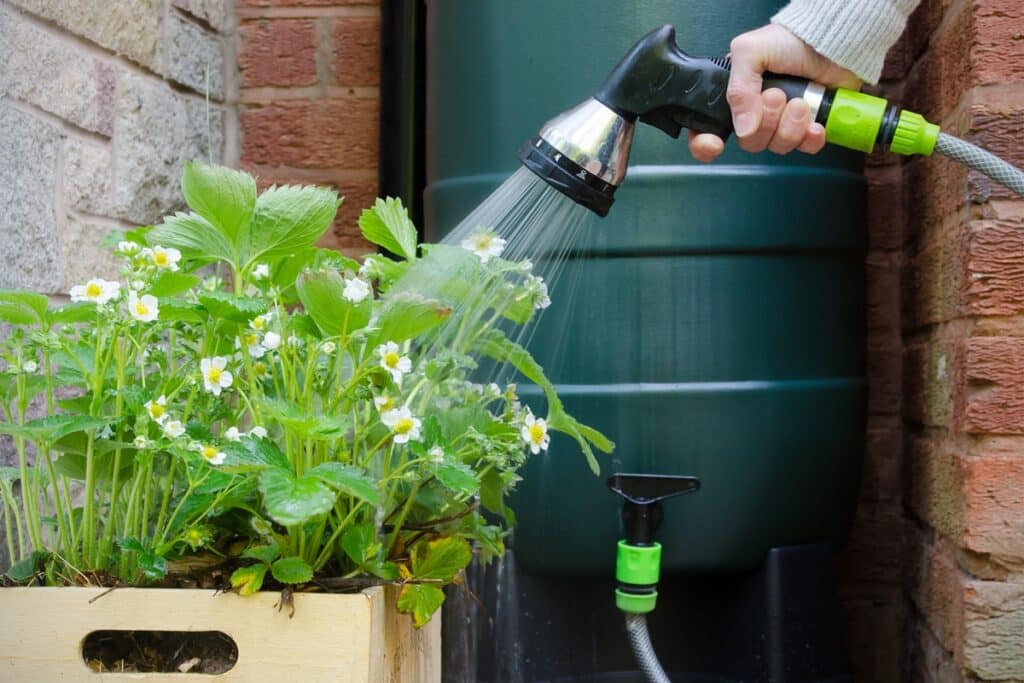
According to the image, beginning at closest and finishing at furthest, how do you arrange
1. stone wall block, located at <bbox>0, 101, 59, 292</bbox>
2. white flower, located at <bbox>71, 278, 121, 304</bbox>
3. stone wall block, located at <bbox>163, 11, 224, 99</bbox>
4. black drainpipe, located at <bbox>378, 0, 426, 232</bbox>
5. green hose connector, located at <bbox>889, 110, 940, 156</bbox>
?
white flower, located at <bbox>71, 278, 121, 304</bbox>, green hose connector, located at <bbox>889, 110, 940, 156</bbox>, stone wall block, located at <bbox>0, 101, 59, 292</bbox>, stone wall block, located at <bbox>163, 11, 224, 99</bbox>, black drainpipe, located at <bbox>378, 0, 426, 232</bbox>

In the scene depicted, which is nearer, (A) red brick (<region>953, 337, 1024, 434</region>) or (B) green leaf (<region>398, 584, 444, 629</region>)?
(B) green leaf (<region>398, 584, 444, 629</region>)

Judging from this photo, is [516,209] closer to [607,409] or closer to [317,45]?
[607,409]

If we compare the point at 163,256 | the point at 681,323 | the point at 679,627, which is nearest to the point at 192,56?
the point at 681,323

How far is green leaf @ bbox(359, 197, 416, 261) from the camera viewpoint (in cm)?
83

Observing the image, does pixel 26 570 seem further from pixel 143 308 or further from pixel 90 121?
pixel 90 121

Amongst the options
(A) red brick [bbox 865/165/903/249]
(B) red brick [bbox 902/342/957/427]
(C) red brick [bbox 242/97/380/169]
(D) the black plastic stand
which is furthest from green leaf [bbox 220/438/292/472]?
(A) red brick [bbox 865/165/903/249]

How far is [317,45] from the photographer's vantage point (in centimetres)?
172

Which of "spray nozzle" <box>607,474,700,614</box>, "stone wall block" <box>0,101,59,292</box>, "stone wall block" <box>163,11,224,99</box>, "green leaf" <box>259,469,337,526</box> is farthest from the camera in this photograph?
"stone wall block" <box>163,11,224,99</box>

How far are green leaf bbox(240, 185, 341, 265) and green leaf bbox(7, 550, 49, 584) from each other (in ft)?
0.85

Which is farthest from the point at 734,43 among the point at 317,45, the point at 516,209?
the point at 317,45

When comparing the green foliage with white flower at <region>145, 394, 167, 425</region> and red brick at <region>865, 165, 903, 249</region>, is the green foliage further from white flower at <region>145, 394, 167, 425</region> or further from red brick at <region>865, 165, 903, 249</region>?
red brick at <region>865, 165, 903, 249</region>

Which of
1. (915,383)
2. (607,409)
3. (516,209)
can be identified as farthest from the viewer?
(915,383)

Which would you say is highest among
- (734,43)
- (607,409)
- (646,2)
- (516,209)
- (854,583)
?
(646,2)

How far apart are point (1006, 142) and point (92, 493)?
0.91 m
